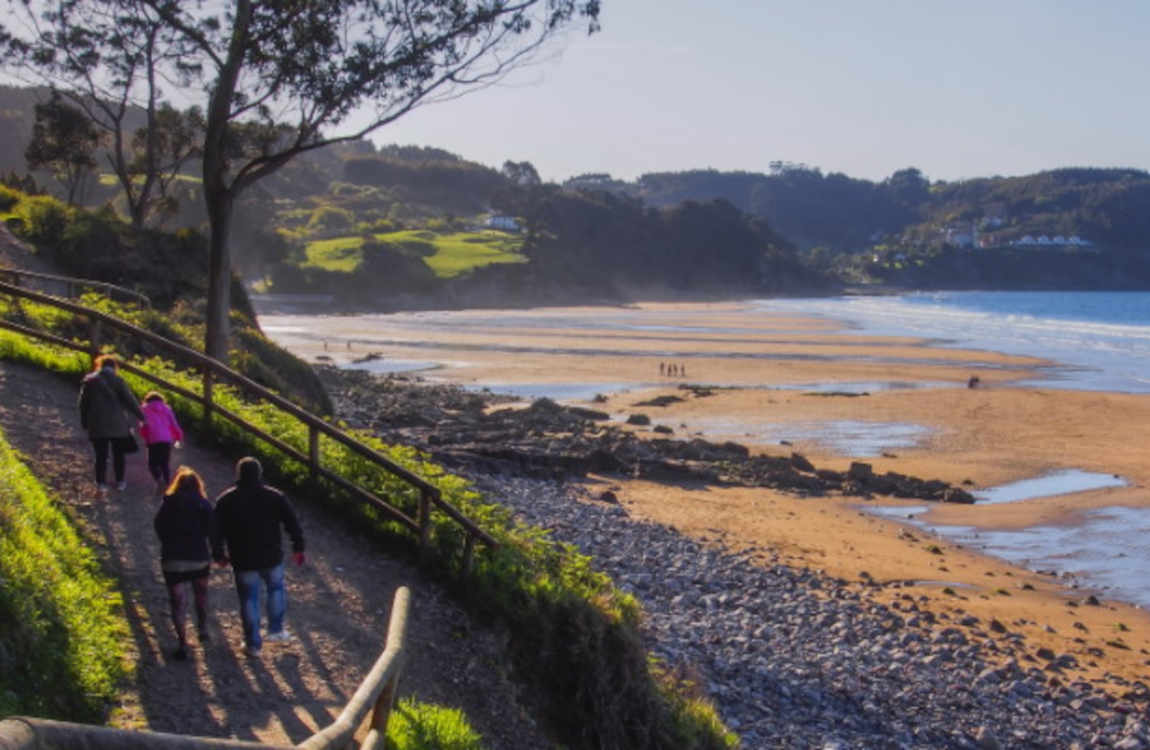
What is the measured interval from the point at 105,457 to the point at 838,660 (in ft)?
26.1

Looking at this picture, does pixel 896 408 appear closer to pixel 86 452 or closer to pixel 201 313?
pixel 201 313

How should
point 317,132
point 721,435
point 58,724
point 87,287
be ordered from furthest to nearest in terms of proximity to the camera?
point 721,435, point 87,287, point 317,132, point 58,724

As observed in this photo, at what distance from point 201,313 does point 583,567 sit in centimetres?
1707

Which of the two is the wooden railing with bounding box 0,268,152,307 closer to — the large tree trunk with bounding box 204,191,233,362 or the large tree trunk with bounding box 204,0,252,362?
the large tree trunk with bounding box 204,191,233,362

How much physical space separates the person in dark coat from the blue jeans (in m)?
0.25

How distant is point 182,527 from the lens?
23.1ft

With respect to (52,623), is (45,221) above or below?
above

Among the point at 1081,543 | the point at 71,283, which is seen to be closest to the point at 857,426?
the point at 1081,543

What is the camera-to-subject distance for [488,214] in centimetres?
17138

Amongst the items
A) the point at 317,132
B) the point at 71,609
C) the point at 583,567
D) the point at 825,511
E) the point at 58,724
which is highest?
the point at 317,132

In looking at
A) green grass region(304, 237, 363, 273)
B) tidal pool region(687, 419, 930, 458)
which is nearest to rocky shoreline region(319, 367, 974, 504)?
tidal pool region(687, 419, 930, 458)

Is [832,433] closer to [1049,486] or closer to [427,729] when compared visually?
[1049,486]

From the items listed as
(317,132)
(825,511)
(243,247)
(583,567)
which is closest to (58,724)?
(583,567)

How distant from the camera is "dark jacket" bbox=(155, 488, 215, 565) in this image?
7.02 metres
